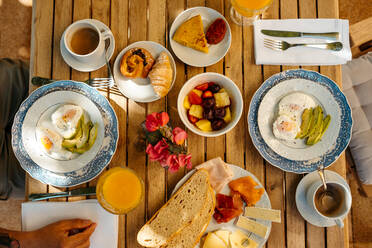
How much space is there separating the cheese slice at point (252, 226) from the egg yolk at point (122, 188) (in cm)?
34

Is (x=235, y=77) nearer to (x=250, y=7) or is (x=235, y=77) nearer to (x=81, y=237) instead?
(x=250, y=7)

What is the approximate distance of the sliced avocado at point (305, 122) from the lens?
3.18 feet

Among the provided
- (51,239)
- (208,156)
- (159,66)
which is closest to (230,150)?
(208,156)

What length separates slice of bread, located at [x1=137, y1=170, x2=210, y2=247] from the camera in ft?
3.13

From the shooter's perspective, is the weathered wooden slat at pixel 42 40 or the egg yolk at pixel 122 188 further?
the weathered wooden slat at pixel 42 40

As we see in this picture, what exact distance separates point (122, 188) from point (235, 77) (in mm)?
525

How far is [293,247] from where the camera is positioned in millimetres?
999

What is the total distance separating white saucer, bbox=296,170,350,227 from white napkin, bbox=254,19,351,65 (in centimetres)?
38

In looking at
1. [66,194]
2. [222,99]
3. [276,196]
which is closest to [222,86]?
[222,99]

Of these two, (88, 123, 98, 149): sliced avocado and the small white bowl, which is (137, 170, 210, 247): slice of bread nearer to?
the small white bowl

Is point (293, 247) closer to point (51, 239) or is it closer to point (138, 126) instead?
point (138, 126)

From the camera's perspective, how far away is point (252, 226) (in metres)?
0.97

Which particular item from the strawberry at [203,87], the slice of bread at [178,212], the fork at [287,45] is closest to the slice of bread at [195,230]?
the slice of bread at [178,212]

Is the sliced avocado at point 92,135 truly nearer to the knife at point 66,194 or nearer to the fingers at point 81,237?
the knife at point 66,194
